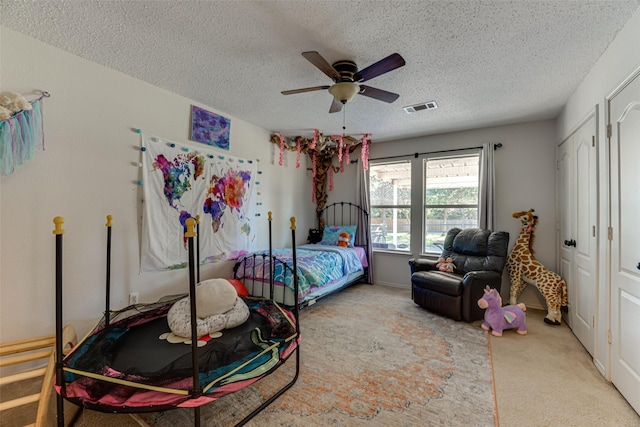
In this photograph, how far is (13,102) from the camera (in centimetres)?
192

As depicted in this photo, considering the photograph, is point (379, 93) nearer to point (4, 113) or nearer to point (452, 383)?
point (452, 383)

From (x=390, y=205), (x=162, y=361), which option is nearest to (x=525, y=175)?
(x=390, y=205)

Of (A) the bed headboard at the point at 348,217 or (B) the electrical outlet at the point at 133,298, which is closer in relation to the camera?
(B) the electrical outlet at the point at 133,298

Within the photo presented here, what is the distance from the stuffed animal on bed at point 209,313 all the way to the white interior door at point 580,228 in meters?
2.98

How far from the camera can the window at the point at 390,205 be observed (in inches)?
187

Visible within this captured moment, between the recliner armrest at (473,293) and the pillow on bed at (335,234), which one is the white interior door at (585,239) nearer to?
the recliner armrest at (473,293)

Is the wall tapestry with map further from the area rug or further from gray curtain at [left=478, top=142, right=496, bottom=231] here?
gray curtain at [left=478, top=142, right=496, bottom=231]

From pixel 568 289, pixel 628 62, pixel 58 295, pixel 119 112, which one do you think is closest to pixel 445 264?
pixel 568 289

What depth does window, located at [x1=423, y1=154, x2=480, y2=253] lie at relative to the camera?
166 inches

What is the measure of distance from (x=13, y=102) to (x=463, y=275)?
458 centimetres

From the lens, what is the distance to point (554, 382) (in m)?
2.02

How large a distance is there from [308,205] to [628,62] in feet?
13.9

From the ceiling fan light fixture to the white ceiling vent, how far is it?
1.24 metres

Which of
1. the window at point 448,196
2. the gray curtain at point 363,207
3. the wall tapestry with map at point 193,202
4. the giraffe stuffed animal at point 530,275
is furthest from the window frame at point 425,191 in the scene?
the wall tapestry with map at point 193,202
